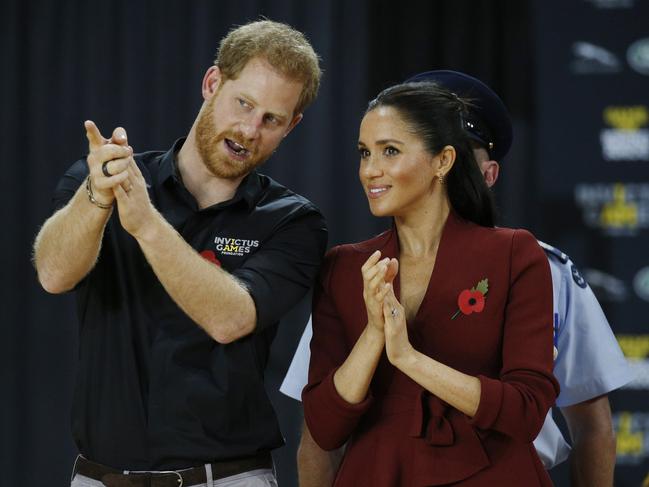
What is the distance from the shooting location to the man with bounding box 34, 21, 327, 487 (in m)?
1.85

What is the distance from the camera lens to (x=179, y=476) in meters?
1.94

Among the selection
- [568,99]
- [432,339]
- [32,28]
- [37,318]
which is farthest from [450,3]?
[432,339]

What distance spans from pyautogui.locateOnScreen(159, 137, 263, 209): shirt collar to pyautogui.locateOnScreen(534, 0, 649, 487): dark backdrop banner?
6.36 ft

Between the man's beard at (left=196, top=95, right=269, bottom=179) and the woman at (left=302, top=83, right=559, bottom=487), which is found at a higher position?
the man's beard at (left=196, top=95, right=269, bottom=179)

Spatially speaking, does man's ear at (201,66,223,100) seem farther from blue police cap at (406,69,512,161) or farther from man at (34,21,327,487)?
blue police cap at (406,69,512,161)

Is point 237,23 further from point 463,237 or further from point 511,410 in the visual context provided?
point 511,410

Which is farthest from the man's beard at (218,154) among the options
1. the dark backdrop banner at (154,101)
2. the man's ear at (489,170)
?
the dark backdrop banner at (154,101)

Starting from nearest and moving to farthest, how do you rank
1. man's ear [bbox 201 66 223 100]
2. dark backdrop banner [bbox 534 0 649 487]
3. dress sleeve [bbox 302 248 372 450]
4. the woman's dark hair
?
dress sleeve [bbox 302 248 372 450] → the woman's dark hair → man's ear [bbox 201 66 223 100] → dark backdrop banner [bbox 534 0 649 487]

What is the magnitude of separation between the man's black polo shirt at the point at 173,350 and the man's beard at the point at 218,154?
0.06 meters

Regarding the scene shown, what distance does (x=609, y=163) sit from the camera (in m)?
3.79

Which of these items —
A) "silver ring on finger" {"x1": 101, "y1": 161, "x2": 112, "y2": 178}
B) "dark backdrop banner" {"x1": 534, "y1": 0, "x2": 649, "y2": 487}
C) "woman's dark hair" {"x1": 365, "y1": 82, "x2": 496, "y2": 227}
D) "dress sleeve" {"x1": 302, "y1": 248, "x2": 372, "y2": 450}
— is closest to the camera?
"silver ring on finger" {"x1": 101, "y1": 161, "x2": 112, "y2": 178}

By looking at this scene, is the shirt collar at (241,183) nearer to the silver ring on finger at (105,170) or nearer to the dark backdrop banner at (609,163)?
the silver ring on finger at (105,170)

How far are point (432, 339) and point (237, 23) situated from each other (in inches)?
100

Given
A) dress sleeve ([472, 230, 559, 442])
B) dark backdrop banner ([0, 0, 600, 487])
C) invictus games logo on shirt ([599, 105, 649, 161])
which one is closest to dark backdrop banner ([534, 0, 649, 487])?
invictus games logo on shirt ([599, 105, 649, 161])
